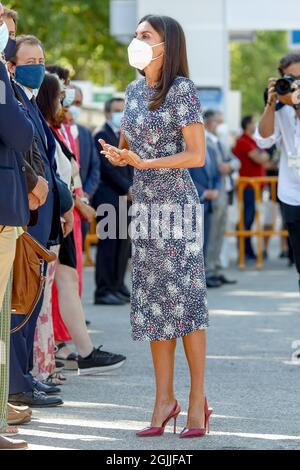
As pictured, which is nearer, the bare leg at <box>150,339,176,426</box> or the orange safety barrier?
the bare leg at <box>150,339,176,426</box>

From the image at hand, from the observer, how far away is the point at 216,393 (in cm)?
803

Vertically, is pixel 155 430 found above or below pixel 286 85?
below

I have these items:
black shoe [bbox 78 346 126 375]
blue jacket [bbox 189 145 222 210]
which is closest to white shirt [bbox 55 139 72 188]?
black shoe [bbox 78 346 126 375]

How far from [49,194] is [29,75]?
673 millimetres

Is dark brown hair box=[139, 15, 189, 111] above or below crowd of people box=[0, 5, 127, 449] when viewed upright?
above

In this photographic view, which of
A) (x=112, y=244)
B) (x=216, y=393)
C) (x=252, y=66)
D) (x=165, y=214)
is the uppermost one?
(x=252, y=66)

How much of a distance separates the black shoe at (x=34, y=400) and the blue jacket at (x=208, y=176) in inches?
287

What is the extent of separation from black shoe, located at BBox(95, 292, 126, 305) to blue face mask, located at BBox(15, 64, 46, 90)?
6207mm

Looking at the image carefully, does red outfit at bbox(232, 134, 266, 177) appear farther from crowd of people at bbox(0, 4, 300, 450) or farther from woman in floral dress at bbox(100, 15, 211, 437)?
woman in floral dress at bbox(100, 15, 211, 437)

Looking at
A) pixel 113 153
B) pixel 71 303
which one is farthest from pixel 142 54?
pixel 71 303

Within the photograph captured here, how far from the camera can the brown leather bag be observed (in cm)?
656

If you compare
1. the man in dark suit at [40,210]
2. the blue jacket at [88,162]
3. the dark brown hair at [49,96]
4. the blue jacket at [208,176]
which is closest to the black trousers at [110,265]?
the blue jacket at [208,176]

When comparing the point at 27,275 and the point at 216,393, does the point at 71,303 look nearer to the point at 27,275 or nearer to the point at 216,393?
the point at 216,393

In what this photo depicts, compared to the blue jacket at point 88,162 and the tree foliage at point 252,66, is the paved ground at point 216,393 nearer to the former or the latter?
the blue jacket at point 88,162
